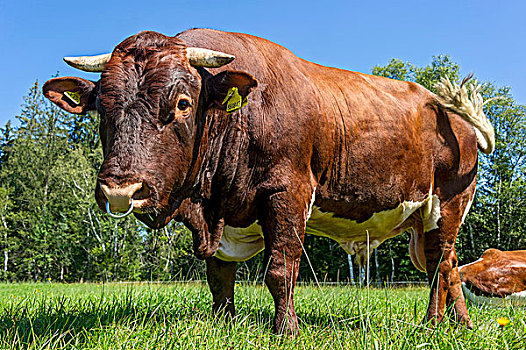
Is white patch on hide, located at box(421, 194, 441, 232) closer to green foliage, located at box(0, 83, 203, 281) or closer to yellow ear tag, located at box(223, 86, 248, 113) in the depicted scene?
yellow ear tag, located at box(223, 86, 248, 113)

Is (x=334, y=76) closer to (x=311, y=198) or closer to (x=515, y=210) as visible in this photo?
(x=311, y=198)

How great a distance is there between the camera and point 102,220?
103ft

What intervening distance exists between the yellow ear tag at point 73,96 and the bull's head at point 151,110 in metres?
0.07

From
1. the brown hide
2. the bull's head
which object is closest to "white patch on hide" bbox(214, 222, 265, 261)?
the bull's head

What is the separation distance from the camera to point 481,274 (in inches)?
263

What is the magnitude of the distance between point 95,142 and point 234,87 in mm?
34713

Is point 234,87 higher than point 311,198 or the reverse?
higher

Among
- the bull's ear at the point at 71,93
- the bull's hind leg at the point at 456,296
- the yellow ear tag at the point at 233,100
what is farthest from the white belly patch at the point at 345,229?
the bull's ear at the point at 71,93

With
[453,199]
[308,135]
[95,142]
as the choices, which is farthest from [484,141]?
[95,142]

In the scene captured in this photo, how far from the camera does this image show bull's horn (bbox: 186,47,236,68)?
3.26 metres

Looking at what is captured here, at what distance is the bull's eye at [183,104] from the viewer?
313cm

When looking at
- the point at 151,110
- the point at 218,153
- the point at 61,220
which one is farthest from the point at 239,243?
the point at 61,220

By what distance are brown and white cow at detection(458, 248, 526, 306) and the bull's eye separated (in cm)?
493

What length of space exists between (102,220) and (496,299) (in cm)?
2850
